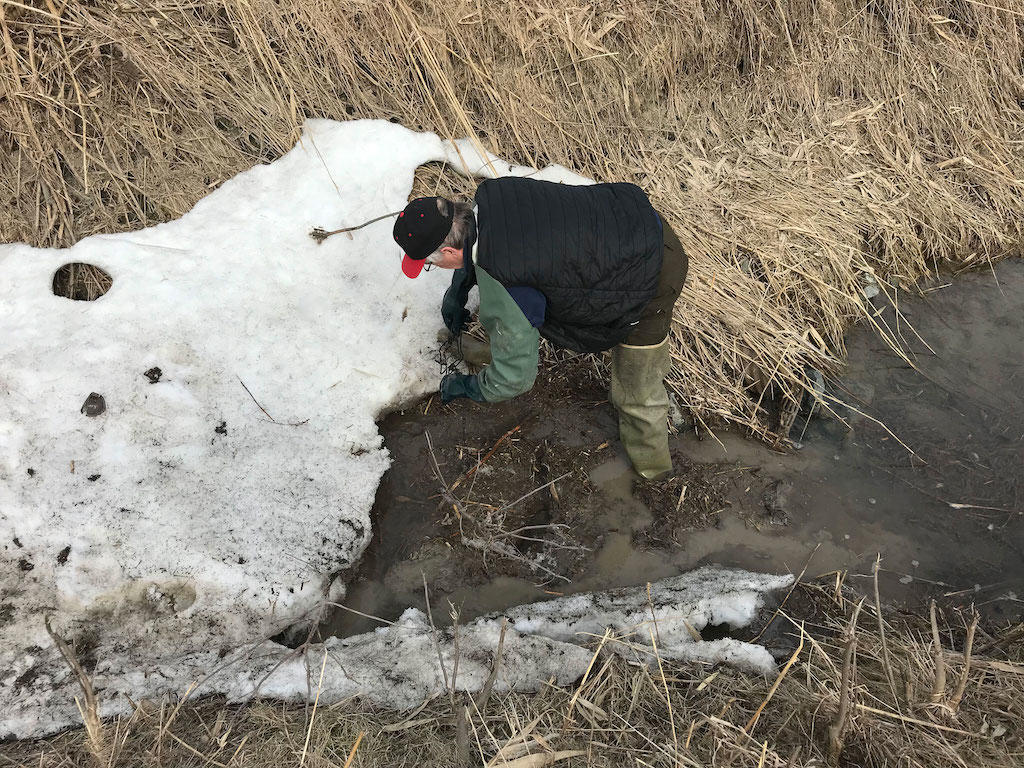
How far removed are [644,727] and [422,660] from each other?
922 mm

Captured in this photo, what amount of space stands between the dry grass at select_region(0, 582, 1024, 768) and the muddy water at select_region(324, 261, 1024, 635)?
61cm

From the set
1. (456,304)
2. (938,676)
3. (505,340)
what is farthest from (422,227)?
(938,676)

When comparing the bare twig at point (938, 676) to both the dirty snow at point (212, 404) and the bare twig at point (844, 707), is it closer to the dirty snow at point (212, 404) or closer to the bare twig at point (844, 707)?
the bare twig at point (844, 707)

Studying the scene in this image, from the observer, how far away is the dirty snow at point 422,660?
2.34 meters

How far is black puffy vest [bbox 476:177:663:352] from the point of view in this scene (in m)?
2.39

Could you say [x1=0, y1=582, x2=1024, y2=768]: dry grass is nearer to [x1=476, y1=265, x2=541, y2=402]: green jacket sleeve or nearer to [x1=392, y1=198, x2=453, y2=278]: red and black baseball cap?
[x1=476, y1=265, x2=541, y2=402]: green jacket sleeve

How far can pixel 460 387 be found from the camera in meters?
3.00

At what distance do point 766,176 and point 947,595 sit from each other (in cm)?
285

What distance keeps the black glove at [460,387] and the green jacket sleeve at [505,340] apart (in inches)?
6.2

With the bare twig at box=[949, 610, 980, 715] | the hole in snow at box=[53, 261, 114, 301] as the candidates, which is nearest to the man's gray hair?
the hole in snow at box=[53, 261, 114, 301]

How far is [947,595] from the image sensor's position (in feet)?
9.95

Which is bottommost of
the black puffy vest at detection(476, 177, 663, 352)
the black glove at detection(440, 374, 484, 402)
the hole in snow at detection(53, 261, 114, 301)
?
the black glove at detection(440, 374, 484, 402)

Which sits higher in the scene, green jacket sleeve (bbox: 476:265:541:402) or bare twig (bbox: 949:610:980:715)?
green jacket sleeve (bbox: 476:265:541:402)

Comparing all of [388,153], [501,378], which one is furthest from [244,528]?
[388,153]
